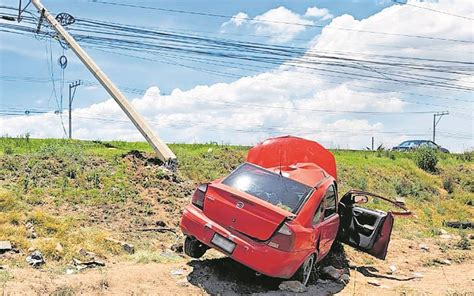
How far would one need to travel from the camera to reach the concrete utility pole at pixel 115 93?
16.7 m

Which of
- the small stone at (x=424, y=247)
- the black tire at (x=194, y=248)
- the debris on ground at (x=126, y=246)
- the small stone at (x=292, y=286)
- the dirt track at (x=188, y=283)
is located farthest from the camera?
the small stone at (x=424, y=247)

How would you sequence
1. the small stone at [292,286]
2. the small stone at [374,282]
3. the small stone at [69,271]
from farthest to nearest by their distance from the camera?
1. the small stone at [374,282]
2. the small stone at [69,271]
3. the small stone at [292,286]

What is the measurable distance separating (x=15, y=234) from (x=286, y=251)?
5593mm

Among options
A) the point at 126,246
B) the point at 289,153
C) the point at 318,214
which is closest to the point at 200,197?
the point at 318,214

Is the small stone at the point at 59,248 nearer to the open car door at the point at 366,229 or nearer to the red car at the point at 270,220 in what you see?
the red car at the point at 270,220

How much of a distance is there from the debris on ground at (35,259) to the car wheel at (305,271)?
432 centimetres

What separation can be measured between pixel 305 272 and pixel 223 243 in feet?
4.79

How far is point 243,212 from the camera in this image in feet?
23.5

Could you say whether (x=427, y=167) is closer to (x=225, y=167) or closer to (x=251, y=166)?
(x=225, y=167)

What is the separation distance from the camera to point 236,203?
7.30 m

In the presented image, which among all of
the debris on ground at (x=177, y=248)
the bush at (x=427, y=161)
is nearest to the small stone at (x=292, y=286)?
the debris on ground at (x=177, y=248)

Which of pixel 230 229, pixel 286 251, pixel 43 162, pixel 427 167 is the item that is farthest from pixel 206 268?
pixel 427 167

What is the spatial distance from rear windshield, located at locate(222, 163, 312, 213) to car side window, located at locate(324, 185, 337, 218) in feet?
2.26

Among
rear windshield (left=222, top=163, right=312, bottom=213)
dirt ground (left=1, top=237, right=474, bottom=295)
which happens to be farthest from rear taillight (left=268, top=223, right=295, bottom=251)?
dirt ground (left=1, top=237, right=474, bottom=295)
